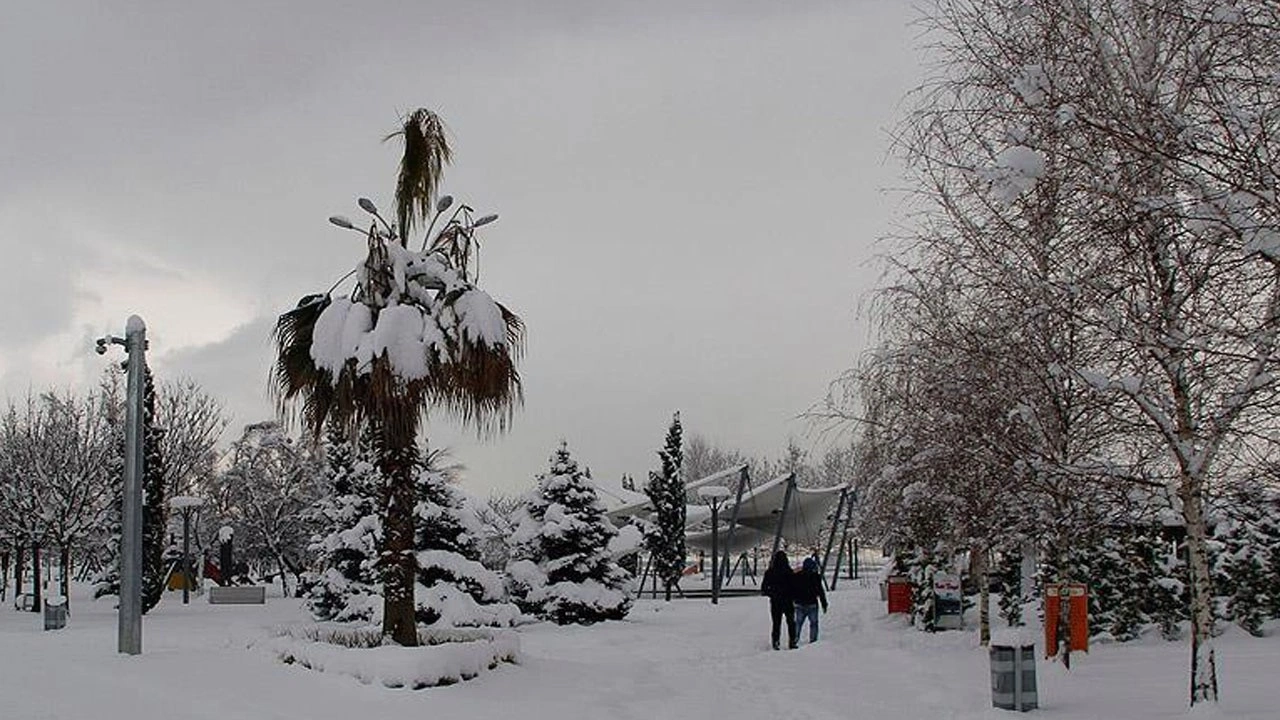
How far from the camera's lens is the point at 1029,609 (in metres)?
27.7

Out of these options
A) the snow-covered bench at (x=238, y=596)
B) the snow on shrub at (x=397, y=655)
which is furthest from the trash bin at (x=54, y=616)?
the snow-covered bench at (x=238, y=596)

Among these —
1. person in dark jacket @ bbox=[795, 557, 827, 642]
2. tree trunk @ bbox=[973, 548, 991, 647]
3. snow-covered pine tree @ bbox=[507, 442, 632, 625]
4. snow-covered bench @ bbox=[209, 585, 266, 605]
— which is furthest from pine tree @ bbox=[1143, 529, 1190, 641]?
snow-covered bench @ bbox=[209, 585, 266, 605]

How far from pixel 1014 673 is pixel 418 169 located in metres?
9.36

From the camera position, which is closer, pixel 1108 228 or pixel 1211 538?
pixel 1108 228

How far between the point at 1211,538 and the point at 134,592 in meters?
17.4

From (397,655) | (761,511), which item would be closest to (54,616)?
(397,655)

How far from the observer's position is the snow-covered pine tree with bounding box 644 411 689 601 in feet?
152

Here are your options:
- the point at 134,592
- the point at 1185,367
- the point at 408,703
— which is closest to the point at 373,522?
the point at 134,592

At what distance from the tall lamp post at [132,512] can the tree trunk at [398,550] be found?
3446mm

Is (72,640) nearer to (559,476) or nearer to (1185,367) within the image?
(559,476)

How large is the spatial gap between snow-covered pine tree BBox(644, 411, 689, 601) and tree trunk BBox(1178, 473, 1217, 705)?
33876 mm

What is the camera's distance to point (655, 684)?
1673cm

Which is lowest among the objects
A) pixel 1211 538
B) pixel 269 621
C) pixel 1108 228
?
pixel 269 621

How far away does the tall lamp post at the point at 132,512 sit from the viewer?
17.0m
